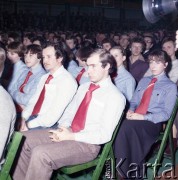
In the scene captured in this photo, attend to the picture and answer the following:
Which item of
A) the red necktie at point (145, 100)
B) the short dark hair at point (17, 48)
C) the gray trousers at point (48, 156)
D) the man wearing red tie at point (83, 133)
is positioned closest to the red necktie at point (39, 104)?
the man wearing red tie at point (83, 133)

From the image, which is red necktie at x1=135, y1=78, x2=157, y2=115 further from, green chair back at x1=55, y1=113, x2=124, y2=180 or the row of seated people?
green chair back at x1=55, y1=113, x2=124, y2=180

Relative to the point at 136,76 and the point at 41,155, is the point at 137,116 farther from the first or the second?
the point at 136,76

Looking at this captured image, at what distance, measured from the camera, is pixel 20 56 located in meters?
4.78

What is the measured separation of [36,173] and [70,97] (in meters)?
0.96

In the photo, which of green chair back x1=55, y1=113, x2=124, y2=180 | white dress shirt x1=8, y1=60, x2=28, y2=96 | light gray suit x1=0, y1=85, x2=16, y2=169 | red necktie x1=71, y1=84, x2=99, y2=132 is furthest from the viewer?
white dress shirt x1=8, y1=60, x2=28, y2=96

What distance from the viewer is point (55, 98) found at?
311 cm

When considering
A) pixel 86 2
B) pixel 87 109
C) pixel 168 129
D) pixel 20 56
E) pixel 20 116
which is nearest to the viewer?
pixel 87 109

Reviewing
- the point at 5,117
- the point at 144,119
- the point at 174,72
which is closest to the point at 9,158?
the point at 5,117

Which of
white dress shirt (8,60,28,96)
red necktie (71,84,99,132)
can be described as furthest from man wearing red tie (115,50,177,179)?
white dress shirt (8,60,28,96)

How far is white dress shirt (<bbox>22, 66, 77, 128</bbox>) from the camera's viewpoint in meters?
3.06

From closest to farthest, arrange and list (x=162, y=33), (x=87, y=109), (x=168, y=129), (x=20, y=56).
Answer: (x=87, y=109) → (x=168, y=129) → (x=20, y=56) → (x=162, y=33)

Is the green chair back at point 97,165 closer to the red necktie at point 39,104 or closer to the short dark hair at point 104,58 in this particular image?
the short dark hair at point 104,58

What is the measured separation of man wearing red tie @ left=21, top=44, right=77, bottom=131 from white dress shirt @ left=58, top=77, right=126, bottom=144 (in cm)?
43

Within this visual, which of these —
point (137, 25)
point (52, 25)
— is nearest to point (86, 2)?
point (52, 25)
